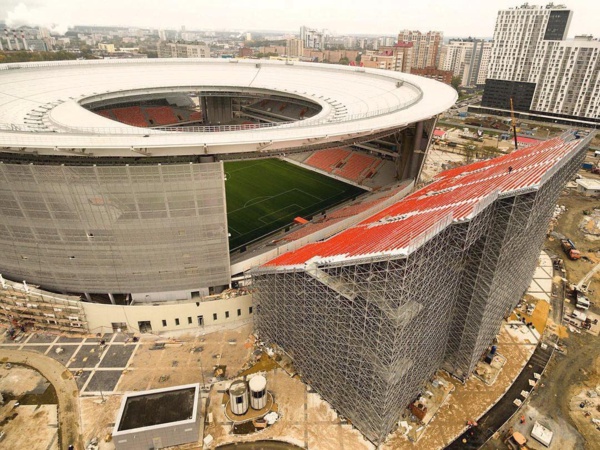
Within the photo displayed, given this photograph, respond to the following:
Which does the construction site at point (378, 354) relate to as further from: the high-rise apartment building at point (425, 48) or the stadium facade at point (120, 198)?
the high-rise apartment building at point (425, 48)

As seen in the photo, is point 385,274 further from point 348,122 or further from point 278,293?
point 348,122

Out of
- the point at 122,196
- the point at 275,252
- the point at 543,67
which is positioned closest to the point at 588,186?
the point at 275,252

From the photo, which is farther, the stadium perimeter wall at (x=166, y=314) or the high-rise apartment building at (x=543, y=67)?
the high-rise apartment building at (x=543, y=67)

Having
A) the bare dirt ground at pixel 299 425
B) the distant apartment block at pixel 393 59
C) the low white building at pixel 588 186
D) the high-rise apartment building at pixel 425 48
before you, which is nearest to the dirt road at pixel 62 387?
the bare dirt ground at pixel 299 425

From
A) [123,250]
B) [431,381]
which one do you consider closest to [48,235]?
[123,250]

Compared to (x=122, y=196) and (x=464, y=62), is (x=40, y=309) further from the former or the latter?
(x=464, y=62)

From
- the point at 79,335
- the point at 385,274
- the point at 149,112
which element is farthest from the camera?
the point at 149,112
